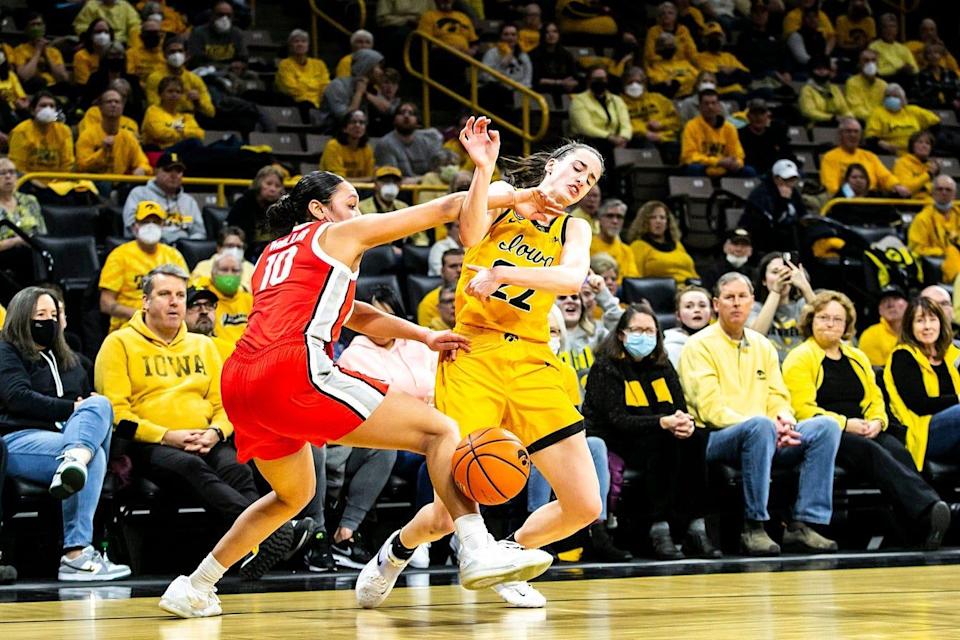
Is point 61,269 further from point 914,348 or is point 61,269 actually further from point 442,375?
point 914,348

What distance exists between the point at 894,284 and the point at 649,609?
6.38 metres

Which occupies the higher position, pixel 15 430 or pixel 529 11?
pixel 529 11

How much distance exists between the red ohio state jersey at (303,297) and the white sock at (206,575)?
2.74 ft

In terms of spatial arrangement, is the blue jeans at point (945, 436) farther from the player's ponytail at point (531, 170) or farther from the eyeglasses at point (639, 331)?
the player's ponytail at point (531, 170)

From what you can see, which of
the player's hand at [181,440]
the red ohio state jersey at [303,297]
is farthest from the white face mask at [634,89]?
the red ohio state jersey at [303,297]

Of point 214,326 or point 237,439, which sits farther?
point 214,326

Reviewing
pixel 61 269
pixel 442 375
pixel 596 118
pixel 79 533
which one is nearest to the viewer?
pixel 442 375

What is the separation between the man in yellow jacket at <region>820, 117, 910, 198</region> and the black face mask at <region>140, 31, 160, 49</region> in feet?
20.3

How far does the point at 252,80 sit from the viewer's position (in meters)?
13.1

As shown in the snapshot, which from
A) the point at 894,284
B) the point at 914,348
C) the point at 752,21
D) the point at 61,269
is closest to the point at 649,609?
the point at 914,348

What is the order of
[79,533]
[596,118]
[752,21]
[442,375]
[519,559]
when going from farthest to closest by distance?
[752,21] < [596,118] < [79,533] < [442,375] < [519,559]

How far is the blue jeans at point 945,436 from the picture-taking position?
827 cm

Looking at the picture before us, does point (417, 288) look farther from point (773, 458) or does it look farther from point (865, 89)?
point (865, 89)

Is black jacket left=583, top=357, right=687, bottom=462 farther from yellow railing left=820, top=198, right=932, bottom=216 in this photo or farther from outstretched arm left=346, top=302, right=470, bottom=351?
yellow railing left=820, top=198, right=932, bottom=216
